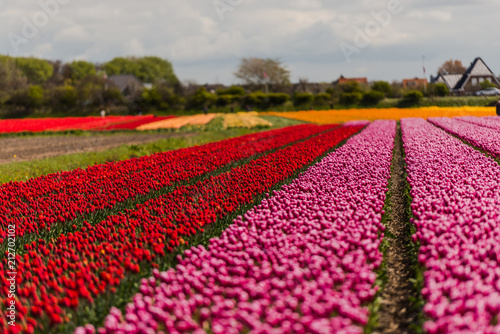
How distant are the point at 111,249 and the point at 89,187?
17.2ft

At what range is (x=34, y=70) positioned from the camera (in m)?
126

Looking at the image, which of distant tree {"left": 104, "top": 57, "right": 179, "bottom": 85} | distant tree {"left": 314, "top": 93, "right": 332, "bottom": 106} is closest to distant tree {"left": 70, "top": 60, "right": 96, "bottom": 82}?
distant tree {"left": 104, "top": 57, "right": 179, "bottom": 85}

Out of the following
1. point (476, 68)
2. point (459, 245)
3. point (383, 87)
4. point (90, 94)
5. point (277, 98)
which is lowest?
point (459, 245)

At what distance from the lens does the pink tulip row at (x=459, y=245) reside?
429cm

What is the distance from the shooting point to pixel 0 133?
41.6 m

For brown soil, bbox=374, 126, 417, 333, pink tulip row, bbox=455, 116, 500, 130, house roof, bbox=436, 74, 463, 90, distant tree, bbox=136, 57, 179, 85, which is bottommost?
brown soil, bbox=374, 126, 417, 333

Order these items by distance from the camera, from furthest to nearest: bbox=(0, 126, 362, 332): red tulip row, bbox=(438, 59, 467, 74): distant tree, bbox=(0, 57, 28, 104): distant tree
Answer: bbox=(438, 59, 467, 74): distant tree < bbox=(0, 57, 28, 104): distant tree < bbox=(0, 126, 362, 332): red tulip row

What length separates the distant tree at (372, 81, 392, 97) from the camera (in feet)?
224

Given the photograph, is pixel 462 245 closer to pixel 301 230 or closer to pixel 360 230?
pixel 360 230

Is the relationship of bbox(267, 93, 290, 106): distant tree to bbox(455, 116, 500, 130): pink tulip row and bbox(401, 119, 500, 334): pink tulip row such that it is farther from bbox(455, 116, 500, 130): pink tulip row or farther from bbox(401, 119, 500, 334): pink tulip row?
bbox(401, 119, 500, 334): pink tulip row

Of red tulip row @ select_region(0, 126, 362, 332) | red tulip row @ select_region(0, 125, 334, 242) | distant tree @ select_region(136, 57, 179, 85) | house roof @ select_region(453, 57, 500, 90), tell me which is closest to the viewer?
red tulip row @ select_region(0, 126, 362, 332)

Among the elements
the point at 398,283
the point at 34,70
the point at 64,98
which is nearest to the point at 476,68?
the point at 64,98

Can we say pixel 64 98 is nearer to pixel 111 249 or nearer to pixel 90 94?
pixel 90 94

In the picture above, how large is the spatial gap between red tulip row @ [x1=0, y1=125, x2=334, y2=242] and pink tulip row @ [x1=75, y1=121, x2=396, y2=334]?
338cm
